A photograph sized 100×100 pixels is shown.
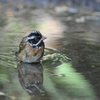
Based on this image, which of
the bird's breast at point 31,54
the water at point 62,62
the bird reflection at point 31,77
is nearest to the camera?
the water at point 62,62

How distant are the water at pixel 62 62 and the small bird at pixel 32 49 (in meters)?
0.11

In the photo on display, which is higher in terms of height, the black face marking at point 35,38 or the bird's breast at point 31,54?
the black face marking at point 35,38

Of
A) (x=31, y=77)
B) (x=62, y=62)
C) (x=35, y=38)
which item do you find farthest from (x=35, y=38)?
(x=31, y=77)

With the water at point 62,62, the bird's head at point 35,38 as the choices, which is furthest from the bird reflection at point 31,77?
the bird's head at point 35,38

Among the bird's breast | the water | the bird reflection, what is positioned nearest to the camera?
the water

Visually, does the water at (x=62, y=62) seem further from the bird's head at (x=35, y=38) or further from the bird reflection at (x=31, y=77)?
the bird's head at (x=35, y=38)

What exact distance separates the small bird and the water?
0.36 ft

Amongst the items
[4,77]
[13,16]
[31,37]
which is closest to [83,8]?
[13,16]

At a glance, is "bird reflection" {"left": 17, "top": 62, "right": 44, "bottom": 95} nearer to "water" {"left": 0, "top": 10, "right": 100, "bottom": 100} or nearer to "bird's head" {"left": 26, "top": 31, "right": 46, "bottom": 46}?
"water" {"left": 0, "top": 10, "right": 100, "bottom": 100}

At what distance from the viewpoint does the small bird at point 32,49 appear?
636 centimetres

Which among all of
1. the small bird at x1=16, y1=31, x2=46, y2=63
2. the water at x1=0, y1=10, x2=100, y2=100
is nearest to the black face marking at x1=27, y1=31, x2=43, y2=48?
the small bird at x1=16, y1=31, x2=46, y2=63

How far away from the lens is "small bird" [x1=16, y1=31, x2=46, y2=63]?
6359 mm

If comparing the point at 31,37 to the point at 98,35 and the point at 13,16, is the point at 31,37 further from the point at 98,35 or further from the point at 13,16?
the point at 13,16

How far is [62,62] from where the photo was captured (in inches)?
247
